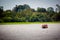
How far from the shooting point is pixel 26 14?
13.1 ft

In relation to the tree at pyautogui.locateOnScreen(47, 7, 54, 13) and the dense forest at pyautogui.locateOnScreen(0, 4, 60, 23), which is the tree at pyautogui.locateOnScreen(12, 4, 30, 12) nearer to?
the dense forest at pyautogui.locateOnScreen(0, 4, 60, 23)

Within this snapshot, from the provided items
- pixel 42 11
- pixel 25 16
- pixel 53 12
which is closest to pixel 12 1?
pixel 25 16

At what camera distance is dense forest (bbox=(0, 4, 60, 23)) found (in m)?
3.94

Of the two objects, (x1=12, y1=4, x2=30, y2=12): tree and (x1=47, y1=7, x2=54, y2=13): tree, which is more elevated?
(x1=12, y1=4, x2=30, y2=12): tree

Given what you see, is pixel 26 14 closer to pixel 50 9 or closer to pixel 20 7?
pixel 20 7

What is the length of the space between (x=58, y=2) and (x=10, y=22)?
5.12 ft

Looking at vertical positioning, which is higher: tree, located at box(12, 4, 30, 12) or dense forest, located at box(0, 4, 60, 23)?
tree, located at box(12, 4, 30, 12)

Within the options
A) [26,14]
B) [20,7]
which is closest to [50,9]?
[26,14]

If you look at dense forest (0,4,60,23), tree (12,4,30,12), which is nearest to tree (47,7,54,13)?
dense forest (0,4,60,23)

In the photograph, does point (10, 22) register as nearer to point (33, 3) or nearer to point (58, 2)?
point (33, 3)

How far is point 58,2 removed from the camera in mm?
4016

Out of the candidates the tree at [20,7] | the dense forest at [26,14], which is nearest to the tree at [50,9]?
the dense forest at [26,14]

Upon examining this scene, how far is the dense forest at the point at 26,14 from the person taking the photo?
12.9ft

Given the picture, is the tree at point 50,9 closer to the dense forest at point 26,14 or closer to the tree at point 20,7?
the dense forest at point 26,14
